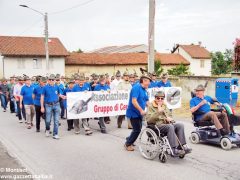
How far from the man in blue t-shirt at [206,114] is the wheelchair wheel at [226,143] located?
0.63ft

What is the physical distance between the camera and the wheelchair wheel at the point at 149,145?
774 cm

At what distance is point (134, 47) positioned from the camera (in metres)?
66.6

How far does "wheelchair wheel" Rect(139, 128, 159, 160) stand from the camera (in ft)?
25.4

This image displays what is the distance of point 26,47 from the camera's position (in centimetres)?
4841

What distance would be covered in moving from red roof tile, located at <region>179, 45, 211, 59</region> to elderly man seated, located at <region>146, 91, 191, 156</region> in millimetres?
55735

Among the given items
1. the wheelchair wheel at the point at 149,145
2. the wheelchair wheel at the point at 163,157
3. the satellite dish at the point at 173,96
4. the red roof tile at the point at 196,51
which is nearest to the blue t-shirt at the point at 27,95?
the satellite dish at the point at 173,96

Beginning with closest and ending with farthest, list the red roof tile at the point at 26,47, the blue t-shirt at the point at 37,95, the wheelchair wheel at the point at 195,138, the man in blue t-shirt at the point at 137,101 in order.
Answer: the man in blue t-shirt at the point at 137,101, the wheelchair wheel at the point at 195,138, the blue t-shirt at the point at 37,95, the red roof tile at the point at 26,47

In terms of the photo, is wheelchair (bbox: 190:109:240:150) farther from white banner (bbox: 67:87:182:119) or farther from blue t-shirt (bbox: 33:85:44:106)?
blue t-shirt (bbox: 33:85:44:106)

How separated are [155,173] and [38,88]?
22.2 feet

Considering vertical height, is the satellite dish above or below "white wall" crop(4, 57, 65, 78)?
below

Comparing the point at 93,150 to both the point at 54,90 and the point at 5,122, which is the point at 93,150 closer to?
the point at 54,90

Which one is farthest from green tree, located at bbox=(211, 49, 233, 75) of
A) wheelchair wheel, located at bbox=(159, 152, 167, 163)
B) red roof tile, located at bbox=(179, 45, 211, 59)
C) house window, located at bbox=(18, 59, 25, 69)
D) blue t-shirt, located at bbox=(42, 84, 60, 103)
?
wheelchair wheel, located at bbox=(159, 152, 167, 163)

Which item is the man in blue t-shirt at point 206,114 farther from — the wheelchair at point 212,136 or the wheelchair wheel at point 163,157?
the wheelchair wheel at point 163,157

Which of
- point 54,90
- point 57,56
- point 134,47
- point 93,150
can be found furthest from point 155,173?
point 134,47
